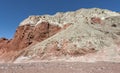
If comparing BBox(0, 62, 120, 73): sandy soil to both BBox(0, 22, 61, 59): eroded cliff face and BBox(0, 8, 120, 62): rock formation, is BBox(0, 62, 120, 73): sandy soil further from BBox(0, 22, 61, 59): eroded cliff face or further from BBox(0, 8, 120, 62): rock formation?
BBox(0, 22, 61, 59): eroded cliff face

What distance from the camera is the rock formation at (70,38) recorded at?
149 ft

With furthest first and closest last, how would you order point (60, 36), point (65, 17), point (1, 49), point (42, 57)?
point (1, 49) → point (65, 17) → point (60, 36) → point (42, 57)

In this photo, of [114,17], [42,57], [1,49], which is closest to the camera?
[42,57]

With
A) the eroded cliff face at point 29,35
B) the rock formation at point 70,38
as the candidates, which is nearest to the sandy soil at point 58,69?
the rock formation at point 70,38

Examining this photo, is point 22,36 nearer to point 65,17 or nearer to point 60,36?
point 65,17

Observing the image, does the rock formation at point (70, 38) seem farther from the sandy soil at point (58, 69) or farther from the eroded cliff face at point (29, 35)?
the sandy soil at point (58, 69)

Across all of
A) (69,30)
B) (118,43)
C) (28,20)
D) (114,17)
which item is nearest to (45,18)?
(28,20)

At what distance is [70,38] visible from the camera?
49656mm

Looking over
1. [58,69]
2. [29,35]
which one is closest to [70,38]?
[29,35]

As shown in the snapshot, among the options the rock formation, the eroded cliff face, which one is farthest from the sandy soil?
the eroded cliff face

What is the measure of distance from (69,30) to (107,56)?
14.6m

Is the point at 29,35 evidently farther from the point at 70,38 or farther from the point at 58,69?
the point at 58,69

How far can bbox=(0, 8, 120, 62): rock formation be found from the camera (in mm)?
45438

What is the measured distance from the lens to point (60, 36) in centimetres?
5197
